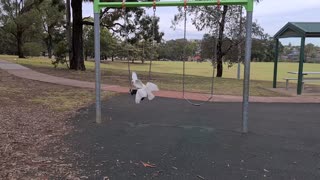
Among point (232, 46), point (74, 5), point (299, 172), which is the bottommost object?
point (299, 172)

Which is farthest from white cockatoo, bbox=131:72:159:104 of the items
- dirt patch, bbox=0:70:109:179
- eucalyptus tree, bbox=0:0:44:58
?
eucalyptus tree, bbox=0:0:44:58

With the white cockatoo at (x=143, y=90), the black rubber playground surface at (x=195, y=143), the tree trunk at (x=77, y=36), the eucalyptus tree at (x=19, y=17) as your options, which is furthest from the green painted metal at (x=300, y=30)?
the eucalyptus tree at (x=19, y=17)

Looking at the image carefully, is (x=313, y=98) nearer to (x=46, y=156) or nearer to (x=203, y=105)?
(x=203, y=105)

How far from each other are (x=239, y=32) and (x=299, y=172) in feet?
63.5

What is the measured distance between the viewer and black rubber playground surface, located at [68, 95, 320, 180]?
458 cm

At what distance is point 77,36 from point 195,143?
16.9m

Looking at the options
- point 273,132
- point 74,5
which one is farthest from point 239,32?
point 273,132

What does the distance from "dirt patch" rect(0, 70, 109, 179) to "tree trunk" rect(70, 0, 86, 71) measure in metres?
9.59

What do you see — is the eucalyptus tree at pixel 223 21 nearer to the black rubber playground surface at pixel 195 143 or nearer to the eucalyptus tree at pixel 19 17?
the black rubber playground surface at pixel 195 143

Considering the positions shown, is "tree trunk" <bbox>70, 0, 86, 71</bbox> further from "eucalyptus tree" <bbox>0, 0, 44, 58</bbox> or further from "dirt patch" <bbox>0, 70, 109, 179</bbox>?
"eucalyptus tree" <bbox>0, 0, 44, 58</bbox>

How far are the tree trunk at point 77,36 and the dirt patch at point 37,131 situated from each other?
31.5 feet

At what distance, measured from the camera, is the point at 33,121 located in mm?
7328

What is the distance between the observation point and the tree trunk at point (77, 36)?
69.9ft

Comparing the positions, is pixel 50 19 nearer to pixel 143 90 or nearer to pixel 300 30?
pixel 300 30
